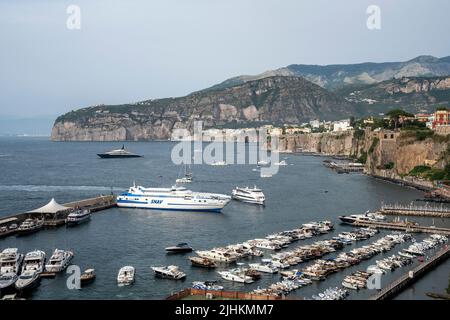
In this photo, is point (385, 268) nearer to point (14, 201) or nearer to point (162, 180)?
point (14, 201)

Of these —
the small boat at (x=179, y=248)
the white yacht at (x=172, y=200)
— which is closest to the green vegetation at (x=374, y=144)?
the white yacht at (x=172, y=200)

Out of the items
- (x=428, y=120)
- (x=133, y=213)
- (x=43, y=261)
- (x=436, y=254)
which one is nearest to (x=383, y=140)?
(x=428, y=120)

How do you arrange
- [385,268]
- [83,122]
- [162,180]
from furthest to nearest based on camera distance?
[83,122] → [162,180] → [385,268]

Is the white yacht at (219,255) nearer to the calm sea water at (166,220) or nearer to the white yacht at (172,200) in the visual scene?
the calm sea water at (166,220)

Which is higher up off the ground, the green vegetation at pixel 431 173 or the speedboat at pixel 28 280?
the green vegetation at pixel 431 173

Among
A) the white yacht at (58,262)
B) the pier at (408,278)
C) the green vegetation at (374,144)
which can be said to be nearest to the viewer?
the pier at (408,278)
